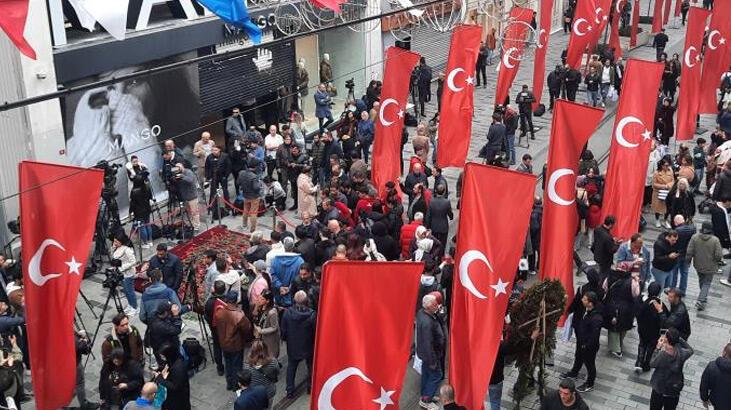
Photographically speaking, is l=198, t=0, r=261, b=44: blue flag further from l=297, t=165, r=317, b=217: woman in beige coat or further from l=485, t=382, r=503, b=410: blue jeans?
l=485, t=382, r=503, b=410: blue jeans

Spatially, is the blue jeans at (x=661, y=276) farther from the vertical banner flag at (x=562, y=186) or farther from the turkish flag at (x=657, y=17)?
the turkish flag at (x=657, y=17)

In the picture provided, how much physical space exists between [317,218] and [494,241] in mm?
5886

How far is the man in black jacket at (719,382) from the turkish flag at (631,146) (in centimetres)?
369

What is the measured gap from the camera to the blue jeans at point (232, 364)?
36.8 feet

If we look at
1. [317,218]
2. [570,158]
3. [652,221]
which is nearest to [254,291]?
[317,218]

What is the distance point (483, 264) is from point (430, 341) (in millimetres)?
1659

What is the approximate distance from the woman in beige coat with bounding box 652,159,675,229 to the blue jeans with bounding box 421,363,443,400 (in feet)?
25.5

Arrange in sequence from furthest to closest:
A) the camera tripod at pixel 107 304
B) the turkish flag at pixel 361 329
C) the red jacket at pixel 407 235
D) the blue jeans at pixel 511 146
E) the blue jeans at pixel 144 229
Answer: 1. the blue jeans at pixel 511 146
2. the blue jeans at pixel 144 229
3. the red jacket at pixel 407 235
4. the camera tripod at pixel 107 304
5. the turkish flag at pixel 361 329

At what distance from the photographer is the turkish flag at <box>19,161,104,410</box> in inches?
335

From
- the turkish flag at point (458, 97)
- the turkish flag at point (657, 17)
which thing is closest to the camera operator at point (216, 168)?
the turkish flag at point (458, 97)

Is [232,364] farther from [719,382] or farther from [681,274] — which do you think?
[681,274]

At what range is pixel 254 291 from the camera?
11.7 meters

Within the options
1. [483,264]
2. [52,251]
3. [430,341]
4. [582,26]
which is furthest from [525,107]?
[52,251]

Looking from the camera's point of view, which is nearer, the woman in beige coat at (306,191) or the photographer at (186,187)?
the photographer at (186,187)
